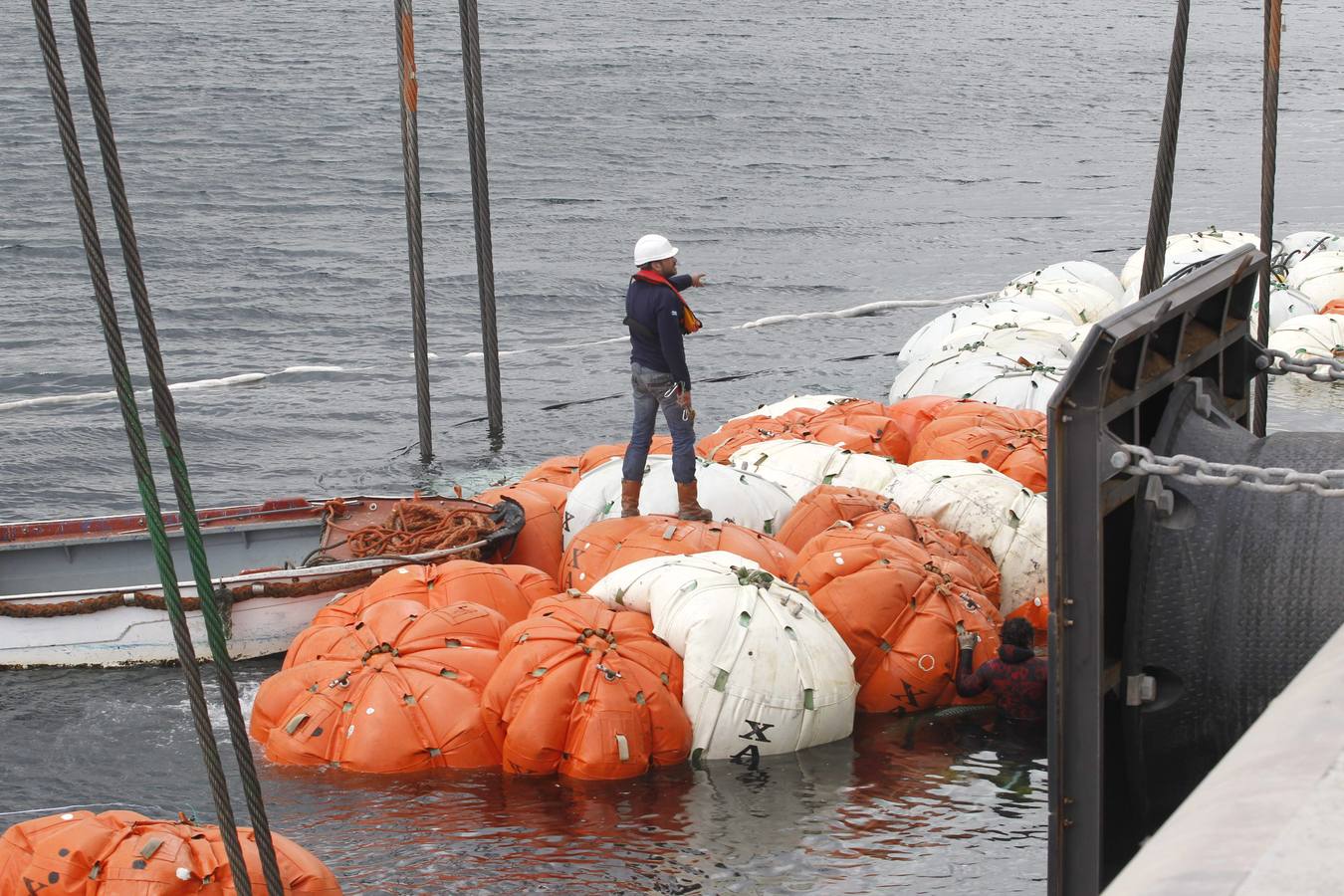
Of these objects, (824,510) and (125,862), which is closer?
(125,862)

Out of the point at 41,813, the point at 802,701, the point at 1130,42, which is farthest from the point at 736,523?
the point at 1130,42

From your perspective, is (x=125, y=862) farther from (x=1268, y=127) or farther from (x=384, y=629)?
(x=1268, y=127)

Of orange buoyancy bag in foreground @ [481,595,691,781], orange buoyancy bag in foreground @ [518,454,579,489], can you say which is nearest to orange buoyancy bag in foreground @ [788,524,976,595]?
orange buoyancy bag in foreground @ [481,595,691,781]

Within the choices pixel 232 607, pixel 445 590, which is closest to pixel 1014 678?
pixel 445 590

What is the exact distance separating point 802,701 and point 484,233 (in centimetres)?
981

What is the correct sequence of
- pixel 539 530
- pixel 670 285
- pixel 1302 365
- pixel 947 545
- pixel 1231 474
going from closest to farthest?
pixel 1231 474 → pixel 1302 365 → pixel 947 545 → pixel 670 285 → pixel 539 530

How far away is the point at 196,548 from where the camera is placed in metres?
5.56

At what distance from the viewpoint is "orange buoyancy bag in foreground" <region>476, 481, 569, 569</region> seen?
12.0 metres

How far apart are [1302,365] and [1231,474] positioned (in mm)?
1963

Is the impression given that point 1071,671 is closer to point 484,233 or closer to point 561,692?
point 561,692

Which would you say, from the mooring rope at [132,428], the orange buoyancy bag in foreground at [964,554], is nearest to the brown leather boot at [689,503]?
the orange buoyancy bag in foreground at [964,554]

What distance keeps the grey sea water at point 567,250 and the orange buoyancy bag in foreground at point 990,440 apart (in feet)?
9.17

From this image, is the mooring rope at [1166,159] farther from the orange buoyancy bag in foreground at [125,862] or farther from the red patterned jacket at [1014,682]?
the orange buoyancy bag in foreground at [125,862]

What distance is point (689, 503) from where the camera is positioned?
36.3ft
